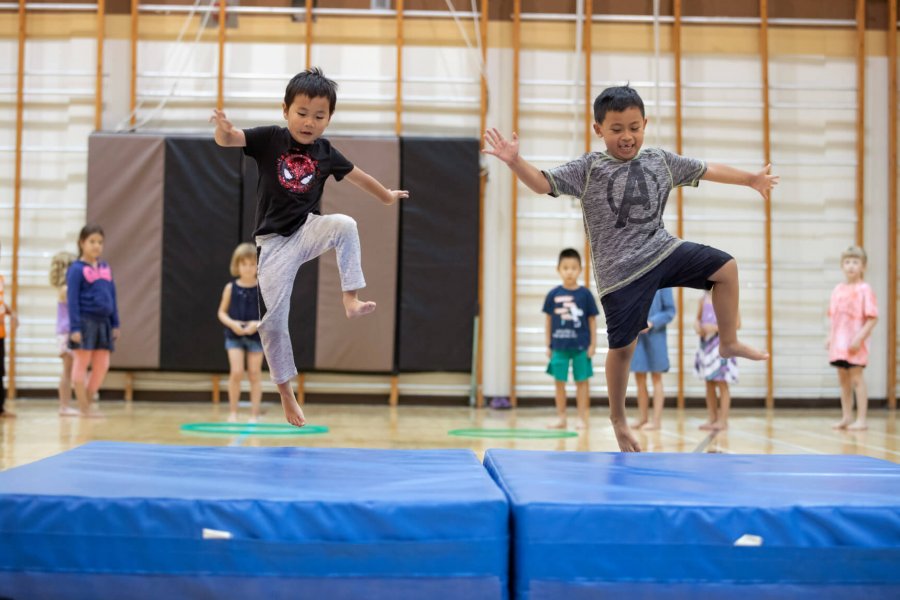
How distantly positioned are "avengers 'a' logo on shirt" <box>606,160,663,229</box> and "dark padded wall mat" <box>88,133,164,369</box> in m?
→ 5.80

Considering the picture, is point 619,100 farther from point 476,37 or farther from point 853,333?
point 476,37

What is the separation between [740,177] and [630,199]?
19.0 inches

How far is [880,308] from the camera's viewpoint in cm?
872

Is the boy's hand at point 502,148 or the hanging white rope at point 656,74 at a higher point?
→ the hanging white rope at point 656,74

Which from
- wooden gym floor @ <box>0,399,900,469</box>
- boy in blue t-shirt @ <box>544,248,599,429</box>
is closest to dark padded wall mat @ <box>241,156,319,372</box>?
wooden gym floor @ <box>0,399,900,469</box>

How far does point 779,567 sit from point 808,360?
7.04 meters

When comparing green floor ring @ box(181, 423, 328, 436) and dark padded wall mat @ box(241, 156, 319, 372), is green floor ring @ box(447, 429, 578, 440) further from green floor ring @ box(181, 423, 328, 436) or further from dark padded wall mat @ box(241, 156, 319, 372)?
dark padded wall mat @ box(241, 156, 319, 372)

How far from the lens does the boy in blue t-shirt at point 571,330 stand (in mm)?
6977

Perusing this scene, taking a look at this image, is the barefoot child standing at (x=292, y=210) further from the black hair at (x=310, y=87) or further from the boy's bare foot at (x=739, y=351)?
the boy's bare foot at (x=739, y=351)

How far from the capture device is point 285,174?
332cm

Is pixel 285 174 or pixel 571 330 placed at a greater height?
pixel 285 174

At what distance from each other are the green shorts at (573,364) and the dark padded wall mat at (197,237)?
313cm

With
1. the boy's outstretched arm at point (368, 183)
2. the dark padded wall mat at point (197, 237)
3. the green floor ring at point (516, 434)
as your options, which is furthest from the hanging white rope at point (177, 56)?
the boy's outstretched arm at point (368, 183)

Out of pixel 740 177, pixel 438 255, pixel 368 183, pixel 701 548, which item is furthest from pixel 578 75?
pixel 701 548
